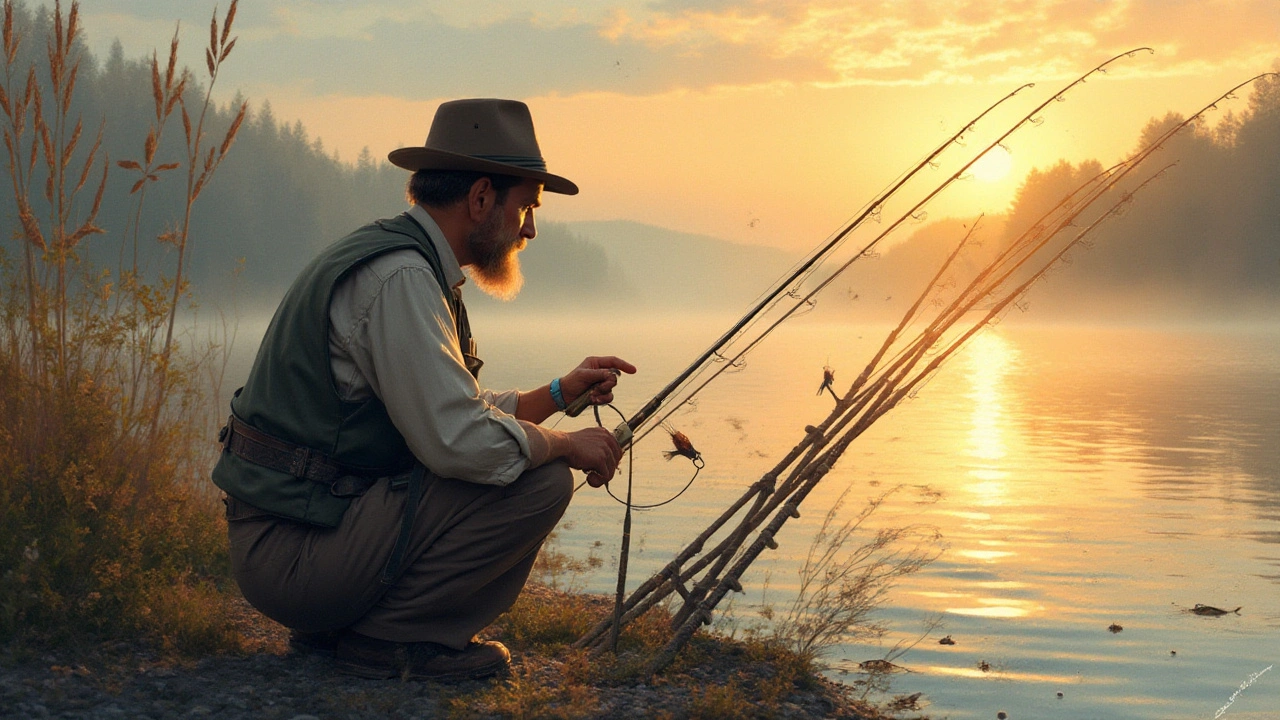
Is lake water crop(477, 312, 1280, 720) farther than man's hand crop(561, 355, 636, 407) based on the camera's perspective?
Yes

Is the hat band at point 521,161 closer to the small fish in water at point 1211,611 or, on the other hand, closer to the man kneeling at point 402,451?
the man kneeling at point 402,451

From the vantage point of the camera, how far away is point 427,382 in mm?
3295

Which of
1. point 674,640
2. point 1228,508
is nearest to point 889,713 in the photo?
point 674,640

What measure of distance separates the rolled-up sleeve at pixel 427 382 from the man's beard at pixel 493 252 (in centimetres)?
41

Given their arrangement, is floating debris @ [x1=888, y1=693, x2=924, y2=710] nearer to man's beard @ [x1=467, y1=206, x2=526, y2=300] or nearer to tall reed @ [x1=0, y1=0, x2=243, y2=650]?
man's beard @ [x1=467, y1=206, x2=526, y2=300]

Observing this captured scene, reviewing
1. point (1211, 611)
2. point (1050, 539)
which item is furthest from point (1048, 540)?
point (1211, 611)

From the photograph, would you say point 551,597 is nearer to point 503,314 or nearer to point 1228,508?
point 1228,508

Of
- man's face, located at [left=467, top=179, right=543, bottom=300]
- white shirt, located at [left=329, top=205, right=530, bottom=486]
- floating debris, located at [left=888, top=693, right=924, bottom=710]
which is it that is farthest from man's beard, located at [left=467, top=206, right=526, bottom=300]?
floating debris, located at [left=888, top=693, right=924, bottom=710]

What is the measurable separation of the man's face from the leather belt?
713mm

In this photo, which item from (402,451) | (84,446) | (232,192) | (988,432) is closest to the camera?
(402,451)

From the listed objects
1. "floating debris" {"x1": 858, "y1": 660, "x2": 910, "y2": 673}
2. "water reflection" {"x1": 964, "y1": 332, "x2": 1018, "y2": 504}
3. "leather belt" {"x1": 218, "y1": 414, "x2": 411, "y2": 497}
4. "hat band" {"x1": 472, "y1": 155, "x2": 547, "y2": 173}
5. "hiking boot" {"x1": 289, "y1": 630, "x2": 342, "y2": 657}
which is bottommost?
"hiking boot" {"x1": 289, "y1": 630, "x2": 342, "y2": 657}

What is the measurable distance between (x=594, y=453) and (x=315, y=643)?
Result: 3.91 feet

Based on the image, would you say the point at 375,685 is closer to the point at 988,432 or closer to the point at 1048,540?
the point at 1048,540

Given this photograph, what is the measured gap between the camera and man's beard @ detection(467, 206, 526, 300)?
12.5 feet
